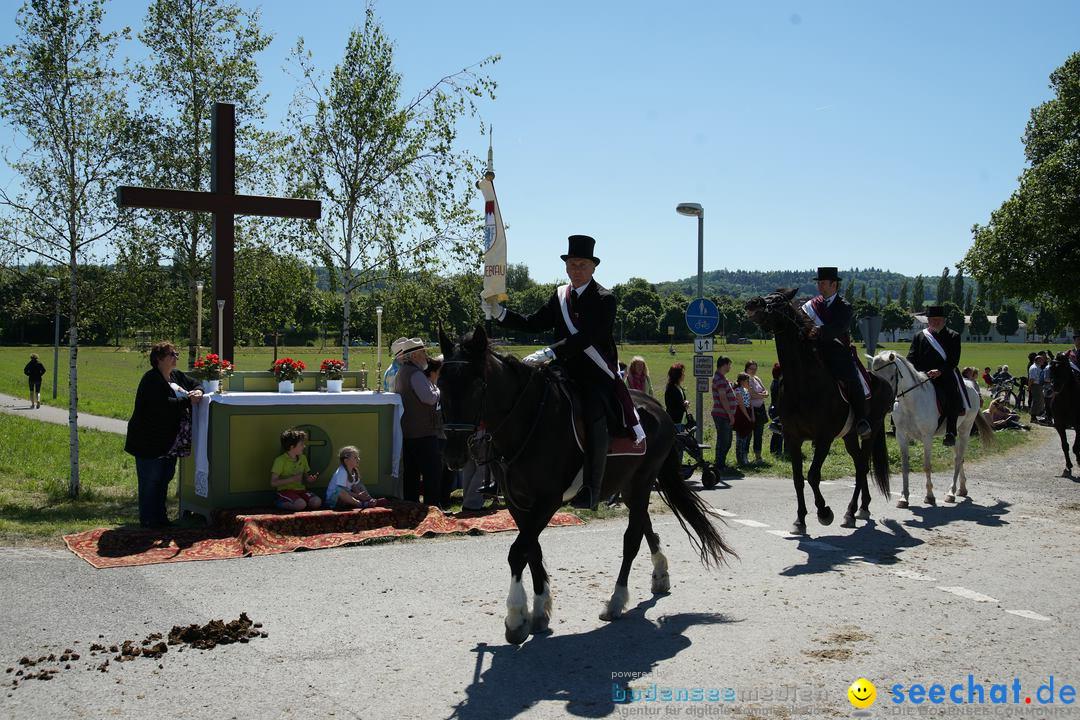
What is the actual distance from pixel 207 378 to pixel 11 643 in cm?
503

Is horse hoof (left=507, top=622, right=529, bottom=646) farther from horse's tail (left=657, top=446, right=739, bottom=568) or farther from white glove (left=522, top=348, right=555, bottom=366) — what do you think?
horse's tail (left=657, top=446, right=739, bottom=568)

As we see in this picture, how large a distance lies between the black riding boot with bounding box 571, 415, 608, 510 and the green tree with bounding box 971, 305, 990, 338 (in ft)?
600

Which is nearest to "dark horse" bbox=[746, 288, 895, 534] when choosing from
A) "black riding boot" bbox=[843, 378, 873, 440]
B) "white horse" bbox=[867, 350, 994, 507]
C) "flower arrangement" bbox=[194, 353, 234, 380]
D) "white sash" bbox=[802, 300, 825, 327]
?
"black riding boot" bbox=[843, 378, 873, 440]

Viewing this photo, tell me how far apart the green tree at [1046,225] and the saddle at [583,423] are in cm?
3002

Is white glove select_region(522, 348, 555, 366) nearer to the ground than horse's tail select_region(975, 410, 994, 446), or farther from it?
farther from it

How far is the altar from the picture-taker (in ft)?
34.3

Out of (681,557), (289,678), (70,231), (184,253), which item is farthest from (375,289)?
(289,678)

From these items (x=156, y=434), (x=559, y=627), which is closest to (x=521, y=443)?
(x=559, y=627)

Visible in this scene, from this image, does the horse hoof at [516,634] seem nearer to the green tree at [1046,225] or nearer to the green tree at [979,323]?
the green tree at [1046,225]

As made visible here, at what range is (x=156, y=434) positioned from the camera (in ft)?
33.1

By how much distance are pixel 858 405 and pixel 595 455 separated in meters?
5.69

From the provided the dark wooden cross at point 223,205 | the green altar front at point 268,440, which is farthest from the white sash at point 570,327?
the dark wooden cross at point 223,205

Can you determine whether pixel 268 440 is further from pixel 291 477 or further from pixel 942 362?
pixel 942 362

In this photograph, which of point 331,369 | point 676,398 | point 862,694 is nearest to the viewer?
point 862,694
